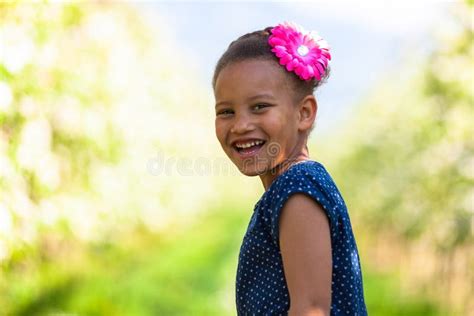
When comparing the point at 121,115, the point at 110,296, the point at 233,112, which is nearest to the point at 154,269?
the point at 121,115

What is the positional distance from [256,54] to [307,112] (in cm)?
21

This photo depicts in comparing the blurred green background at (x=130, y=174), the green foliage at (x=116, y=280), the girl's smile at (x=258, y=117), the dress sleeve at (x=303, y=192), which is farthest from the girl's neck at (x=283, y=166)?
the green foliage at (x=116, y=280)

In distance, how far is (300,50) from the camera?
219cm

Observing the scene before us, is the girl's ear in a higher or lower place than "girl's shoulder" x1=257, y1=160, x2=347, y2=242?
higher

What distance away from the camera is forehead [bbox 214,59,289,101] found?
2125 mm

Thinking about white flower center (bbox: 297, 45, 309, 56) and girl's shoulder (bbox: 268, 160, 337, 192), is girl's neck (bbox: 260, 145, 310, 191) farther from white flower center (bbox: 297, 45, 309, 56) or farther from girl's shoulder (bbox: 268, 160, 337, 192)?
white flower center (bbox: 297, 45, 309, 56)

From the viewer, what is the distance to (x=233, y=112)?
2180 mm

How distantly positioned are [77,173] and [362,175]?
10219 millimetres

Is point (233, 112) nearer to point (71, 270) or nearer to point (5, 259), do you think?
point (5, 259)

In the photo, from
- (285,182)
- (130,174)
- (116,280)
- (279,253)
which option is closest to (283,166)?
Answer: (285,182)

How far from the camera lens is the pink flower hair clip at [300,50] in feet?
7.10

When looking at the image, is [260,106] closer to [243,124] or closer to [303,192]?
[243,124]

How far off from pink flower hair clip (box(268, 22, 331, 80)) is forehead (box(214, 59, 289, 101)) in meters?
0.04

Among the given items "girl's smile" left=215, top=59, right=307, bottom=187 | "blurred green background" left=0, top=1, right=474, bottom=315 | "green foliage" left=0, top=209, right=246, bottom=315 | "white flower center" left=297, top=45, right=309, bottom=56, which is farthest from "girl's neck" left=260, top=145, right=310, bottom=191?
"green foliage" left=0, top=209, right=246, bottom=315
